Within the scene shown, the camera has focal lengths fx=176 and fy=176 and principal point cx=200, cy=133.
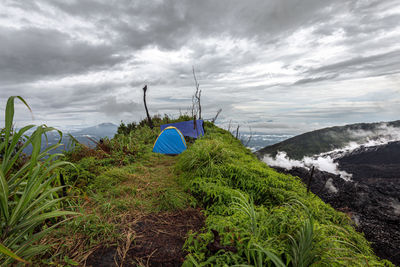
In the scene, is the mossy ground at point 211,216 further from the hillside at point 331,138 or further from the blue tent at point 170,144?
the hillside at point 331,138

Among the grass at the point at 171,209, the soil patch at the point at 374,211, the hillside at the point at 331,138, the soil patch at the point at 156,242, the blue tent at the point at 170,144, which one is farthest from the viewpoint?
the hillside at the point at 331,138

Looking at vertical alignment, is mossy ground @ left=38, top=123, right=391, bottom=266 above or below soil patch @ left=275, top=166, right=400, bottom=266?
above

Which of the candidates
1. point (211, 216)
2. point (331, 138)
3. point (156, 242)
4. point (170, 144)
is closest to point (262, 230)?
point (211, 216)

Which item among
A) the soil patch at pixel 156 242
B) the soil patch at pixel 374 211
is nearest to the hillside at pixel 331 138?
the soil patch at pixel 374 211

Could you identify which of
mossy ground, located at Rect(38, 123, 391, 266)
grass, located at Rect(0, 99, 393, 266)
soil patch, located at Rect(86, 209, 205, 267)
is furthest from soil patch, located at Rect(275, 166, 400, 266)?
soil patch, located at Rect(86, 209, 205, 267)

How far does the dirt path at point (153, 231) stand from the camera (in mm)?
1666

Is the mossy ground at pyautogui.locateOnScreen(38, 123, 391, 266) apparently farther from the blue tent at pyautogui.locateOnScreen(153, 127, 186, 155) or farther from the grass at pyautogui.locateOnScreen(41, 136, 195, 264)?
the blue tent at pyautogui.locateOnScreen(153, 127, 186, 155)

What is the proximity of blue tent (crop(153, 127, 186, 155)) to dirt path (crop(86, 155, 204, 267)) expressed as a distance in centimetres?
442

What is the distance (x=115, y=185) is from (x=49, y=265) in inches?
86.4

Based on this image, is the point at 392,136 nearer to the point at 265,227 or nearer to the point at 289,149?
the point at 289,149

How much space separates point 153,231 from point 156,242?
0.23 meters

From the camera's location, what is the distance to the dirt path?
167 cm

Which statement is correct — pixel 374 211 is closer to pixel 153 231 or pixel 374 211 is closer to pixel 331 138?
pixel 153 231

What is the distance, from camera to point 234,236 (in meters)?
1.74
